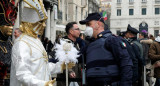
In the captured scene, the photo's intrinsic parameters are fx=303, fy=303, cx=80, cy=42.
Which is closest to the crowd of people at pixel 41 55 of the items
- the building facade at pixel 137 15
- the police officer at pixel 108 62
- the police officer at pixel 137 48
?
the police officer at pixel 108 62

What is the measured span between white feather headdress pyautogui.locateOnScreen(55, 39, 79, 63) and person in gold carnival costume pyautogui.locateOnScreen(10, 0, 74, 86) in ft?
3.89

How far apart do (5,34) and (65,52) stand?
1.76 metres

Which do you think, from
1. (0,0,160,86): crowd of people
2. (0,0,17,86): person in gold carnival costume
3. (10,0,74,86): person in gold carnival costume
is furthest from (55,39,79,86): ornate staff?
(0,0,17,86): person in gold carnival costume

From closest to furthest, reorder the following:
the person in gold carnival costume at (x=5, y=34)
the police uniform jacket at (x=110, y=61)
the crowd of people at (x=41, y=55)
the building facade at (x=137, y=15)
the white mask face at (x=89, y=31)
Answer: the crowd of people at (x=41, y=55) → the person in gold carnival costume at (x=5, y=34) → the police uniform jacket at (x=110, y=61) → the white mask face at (x=89, y=31) → the building facade at (x=137, y=15)

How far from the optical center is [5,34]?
415 cm

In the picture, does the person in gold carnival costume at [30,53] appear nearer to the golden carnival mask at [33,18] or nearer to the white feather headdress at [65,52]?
the golden carnival mask at [33,18]

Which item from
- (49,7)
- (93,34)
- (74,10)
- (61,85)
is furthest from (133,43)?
(74,10)

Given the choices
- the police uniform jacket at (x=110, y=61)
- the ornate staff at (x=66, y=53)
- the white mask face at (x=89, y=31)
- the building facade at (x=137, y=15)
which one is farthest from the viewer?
the building facade at (x=137, y=15)

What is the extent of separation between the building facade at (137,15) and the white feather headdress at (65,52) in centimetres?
6823

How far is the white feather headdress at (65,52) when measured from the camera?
5.52 metres

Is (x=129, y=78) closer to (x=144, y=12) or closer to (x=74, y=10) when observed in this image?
(x=74, y=10)

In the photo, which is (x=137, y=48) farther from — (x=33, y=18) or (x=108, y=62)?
(x=33, y=18)

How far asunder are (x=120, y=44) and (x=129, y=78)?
0.51 m

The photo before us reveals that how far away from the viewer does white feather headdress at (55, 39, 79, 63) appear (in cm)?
552
